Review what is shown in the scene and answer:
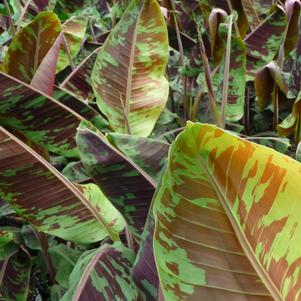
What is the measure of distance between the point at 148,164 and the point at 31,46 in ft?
1.51

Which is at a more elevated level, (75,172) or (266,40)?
(266,40)

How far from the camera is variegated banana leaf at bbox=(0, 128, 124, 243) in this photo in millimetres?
894

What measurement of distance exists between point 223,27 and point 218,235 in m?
0.79

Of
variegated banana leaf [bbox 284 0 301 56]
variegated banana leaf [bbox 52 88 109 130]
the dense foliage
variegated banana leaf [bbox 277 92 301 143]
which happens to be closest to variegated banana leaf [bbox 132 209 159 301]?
the dense foliage

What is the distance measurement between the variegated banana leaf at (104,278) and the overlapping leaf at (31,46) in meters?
0.45

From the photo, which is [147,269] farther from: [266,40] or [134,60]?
[266,40]

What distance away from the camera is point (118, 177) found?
2.64 ft

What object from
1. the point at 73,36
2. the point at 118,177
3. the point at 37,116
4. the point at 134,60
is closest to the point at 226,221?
the point at 118,177

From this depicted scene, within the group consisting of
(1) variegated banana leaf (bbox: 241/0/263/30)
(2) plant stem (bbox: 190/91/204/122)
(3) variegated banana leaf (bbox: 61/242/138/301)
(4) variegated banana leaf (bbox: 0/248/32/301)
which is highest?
(1) variegated banana leaf (bbox: 241/0/263/30)

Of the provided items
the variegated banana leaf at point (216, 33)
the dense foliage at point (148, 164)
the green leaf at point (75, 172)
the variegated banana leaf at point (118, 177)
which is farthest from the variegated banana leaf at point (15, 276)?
the variegated banana leaf at point (216, 33)

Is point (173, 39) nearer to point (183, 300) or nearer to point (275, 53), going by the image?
point (275, 53)

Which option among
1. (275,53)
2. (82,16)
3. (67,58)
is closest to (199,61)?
(275,53)

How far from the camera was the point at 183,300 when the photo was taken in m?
0.55

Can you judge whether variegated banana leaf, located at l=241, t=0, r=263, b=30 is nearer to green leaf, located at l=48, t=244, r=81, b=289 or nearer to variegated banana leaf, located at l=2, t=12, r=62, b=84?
variegated banana leaf, located at l=2, t=12, r=62, b=84
